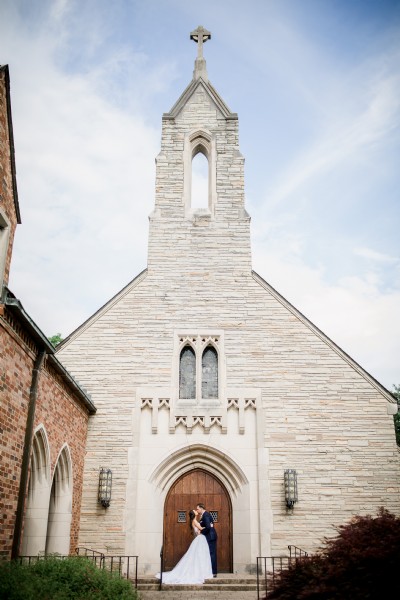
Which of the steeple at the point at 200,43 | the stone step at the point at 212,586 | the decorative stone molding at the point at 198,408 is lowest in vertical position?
the stone step at the point at 212,586

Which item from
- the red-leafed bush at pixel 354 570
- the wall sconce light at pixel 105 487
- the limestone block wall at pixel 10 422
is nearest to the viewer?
the red-leafed bush at pixel 354 570

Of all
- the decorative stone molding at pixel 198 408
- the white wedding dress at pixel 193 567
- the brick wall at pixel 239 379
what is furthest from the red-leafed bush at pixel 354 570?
the decorative stone molding at pixel 198 408

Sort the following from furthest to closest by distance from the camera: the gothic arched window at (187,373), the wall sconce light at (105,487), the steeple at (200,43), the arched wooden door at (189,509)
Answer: the steeple at (200,43) < the gothic arched window at (187,373) < the arched wooden door at (189,509) < the wall sconce light at (105,487)

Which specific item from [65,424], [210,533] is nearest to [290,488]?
[210,533]

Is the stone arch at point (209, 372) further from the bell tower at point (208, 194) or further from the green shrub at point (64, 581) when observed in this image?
the green shrub at point (64, 581)

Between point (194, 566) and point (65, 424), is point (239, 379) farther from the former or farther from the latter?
point (65, 424)

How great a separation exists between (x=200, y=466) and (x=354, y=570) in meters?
7.44

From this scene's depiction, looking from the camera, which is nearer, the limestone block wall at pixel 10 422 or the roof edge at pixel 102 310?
the limestone block wall at pixel 10 422

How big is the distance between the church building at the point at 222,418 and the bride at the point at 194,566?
0.66m

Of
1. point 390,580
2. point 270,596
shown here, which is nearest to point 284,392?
point 270,596

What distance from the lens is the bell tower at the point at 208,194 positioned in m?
14.0

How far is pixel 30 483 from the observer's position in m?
9.50

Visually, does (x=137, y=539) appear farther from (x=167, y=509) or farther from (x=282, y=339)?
(x=282, y=339)

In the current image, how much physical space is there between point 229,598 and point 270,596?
3.86 m
